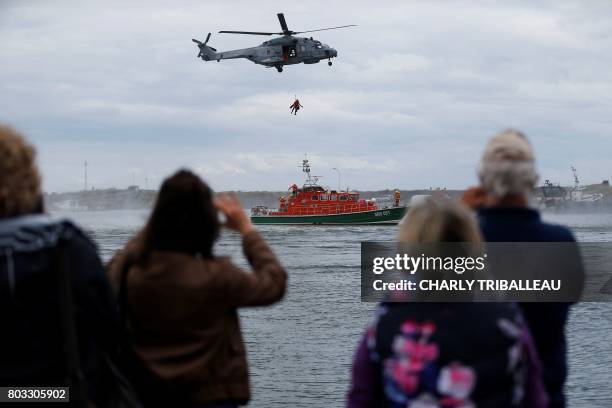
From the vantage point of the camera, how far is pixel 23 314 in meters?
2.39

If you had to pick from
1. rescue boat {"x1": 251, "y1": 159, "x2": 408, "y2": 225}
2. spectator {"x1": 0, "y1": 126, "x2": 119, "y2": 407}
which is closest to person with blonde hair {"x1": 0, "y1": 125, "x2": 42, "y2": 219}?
spectator {"x1": 0, "y1": 126, "x2": 119, "y2": 407}

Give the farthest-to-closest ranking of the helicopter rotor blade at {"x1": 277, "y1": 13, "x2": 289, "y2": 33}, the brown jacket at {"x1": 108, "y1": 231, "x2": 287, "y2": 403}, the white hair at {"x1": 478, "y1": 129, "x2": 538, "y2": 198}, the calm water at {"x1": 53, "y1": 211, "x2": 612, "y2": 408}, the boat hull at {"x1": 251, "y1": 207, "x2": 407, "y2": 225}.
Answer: the boat hull at {"x1": 251, "y1": 207, "x2": 407, "y2": 225} < the helicopter rotor blade at {"x1": 277, "y1": 13, "x2": 289, "y2": 33} < the calm water at {"x1": 53, "y1": 211, "x2": 612, "y2": 408} < the brown jacket at {"x1": 108, "y1": 231, "x2": 287, "y2": 403} < the white hair at {"x1": 478, "y1": 129, "x2": 538, "y2": 198}

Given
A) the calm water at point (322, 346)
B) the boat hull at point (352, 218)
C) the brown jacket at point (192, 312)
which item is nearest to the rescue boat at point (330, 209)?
the boat hull at point (352, 218)

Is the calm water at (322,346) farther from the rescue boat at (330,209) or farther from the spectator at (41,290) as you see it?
the rescue boat at (330,209)

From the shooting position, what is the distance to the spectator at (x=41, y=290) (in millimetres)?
2340

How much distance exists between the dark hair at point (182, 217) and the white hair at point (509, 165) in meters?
0.86

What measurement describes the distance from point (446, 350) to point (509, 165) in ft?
2.08

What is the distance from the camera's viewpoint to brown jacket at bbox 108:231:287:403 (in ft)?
9.00

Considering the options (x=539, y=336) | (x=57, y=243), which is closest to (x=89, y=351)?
(x=57, y=243)

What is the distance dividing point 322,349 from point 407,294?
934 cm

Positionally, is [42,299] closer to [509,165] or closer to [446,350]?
[446,350]

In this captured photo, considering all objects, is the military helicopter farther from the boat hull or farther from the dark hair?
the dark hair

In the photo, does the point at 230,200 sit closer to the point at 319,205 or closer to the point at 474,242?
the point at 474,242

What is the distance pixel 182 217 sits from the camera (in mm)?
2764
